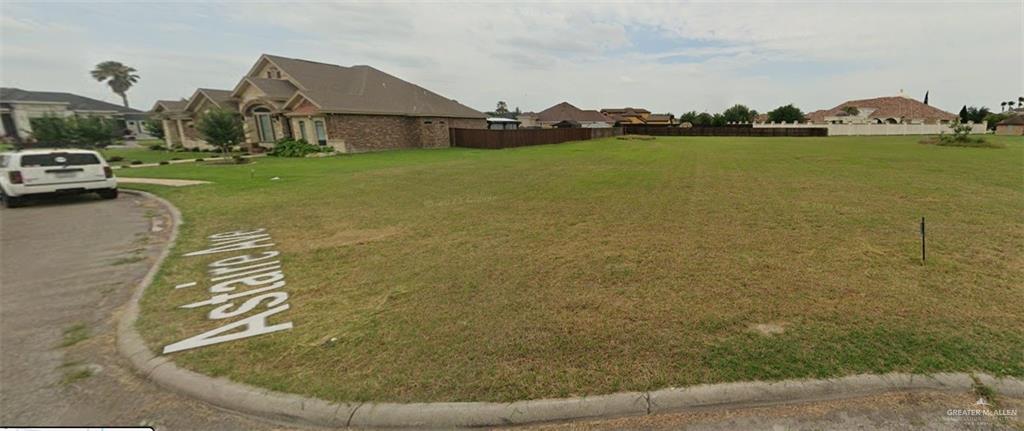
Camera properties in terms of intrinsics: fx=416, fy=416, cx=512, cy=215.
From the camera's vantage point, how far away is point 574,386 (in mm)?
2760

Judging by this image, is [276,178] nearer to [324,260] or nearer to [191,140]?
[324,260]

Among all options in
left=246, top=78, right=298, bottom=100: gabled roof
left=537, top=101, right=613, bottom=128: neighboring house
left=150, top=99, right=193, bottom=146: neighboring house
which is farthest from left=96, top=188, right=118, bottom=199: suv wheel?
left=537, top=101, right=613, bottom=128: neighboring house

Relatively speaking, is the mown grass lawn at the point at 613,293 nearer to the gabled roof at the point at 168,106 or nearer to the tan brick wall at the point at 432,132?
the tan brick wall at the point at 432,132

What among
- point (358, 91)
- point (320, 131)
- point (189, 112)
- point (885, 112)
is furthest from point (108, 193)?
point (885, 112)

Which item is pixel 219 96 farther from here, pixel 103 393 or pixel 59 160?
pixel 103 393

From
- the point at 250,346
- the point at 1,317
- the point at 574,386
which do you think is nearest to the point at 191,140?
the point at 1,317

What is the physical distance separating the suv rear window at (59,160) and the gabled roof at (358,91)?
547 inches

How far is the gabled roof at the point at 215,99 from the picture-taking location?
27.9 m

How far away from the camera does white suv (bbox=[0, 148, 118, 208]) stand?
948 cm

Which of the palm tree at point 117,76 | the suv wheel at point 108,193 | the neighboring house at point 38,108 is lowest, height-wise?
the suv wheel at point 108,193

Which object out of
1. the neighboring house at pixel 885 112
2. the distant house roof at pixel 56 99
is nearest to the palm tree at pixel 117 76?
the distant house roof at pixel 56 99

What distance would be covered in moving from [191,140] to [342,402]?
122ft

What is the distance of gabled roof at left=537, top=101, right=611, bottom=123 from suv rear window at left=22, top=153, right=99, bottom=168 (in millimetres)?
54597

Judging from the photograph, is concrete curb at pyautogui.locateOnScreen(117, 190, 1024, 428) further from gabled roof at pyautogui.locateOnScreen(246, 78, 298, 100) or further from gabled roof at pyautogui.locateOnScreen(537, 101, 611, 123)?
gabled roof at pyautogui.locateOnScreen(537, 101, 611, 123)
